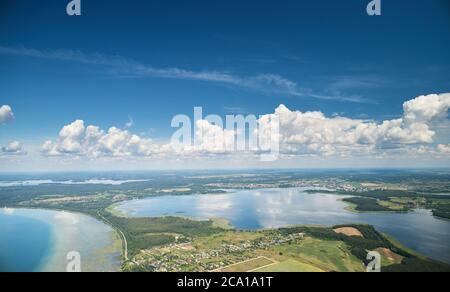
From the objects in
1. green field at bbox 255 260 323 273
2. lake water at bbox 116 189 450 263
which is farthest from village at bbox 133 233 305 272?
lake water at bbox 116 189 450 263

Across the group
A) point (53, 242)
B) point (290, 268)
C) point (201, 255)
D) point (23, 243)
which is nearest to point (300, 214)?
point (201, 255)

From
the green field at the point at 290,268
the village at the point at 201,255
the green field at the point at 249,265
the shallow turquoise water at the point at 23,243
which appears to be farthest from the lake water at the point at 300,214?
the green field at the point at 249,265

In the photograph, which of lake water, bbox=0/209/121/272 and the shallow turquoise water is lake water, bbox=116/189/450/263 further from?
the shallow turquoise water

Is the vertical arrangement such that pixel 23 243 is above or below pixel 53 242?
above

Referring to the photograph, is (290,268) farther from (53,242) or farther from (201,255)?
(53,242)

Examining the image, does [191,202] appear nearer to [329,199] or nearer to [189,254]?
[329,199]
